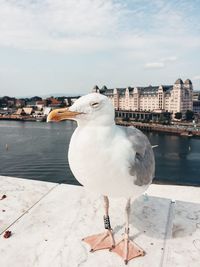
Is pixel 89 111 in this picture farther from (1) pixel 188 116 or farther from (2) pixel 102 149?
(1) pixel 188 116

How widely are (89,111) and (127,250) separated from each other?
5.44 ft

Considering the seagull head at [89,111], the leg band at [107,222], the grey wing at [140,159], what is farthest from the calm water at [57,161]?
the seagull head at [89,111]

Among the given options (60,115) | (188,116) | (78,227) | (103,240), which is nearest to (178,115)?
(188,116)

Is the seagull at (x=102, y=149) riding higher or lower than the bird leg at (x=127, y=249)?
higher

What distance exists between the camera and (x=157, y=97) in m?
61.1

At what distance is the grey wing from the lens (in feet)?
8.64

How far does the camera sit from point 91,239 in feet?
10.7

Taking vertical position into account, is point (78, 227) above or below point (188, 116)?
above

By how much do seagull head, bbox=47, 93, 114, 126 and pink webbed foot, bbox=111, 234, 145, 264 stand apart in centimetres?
150

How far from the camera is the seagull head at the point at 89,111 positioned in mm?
2381

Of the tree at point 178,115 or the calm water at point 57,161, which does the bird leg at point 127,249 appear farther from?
the tree at point 178,115

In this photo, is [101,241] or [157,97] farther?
[157,97]

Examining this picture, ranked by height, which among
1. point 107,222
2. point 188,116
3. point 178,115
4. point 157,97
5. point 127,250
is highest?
point 157,97

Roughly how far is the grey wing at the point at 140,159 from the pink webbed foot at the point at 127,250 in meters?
0.79
